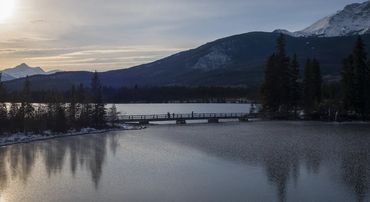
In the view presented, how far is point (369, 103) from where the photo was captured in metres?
100

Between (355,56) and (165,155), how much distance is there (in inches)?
2530

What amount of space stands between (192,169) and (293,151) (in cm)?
1521

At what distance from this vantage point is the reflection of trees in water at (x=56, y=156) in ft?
142

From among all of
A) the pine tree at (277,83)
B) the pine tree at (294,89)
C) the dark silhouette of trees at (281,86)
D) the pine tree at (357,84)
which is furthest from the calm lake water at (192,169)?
the pine tree at (277,83)

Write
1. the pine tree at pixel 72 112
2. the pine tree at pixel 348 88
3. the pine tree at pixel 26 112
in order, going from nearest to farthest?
the pine tree at pixel 26 112
the pine tree at pixel 72 112
the pine tree at pixel 348 88

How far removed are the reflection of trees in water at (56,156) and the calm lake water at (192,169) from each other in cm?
9

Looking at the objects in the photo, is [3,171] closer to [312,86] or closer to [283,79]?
[283,79]

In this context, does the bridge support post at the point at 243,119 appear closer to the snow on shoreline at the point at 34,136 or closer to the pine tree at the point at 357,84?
the pine tree at the point at 357,84

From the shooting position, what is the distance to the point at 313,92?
4392 inches

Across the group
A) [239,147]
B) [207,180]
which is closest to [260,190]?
[207,180]

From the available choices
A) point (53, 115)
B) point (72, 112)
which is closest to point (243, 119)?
point (72, 112)

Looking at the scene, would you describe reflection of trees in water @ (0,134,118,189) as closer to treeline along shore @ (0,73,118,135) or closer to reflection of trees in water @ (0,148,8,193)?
reflection of trees in water @ (0,148,8,193)

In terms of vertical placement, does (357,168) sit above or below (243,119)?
below

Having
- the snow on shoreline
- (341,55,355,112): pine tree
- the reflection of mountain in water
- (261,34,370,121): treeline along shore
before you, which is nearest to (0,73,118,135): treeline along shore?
the snow on shoreline
